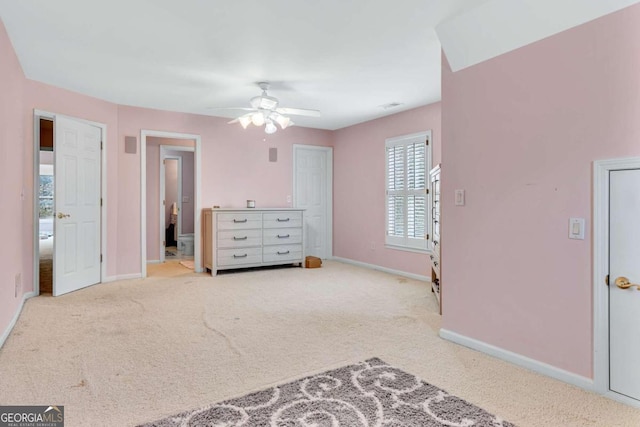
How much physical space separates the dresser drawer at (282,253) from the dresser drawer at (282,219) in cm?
35

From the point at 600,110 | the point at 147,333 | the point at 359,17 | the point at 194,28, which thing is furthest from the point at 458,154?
the point at 147,333

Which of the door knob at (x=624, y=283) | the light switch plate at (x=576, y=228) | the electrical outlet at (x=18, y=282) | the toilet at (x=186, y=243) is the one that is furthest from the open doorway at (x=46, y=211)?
the door knob at (x=624, y=283)

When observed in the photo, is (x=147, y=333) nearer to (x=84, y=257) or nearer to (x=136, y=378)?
(x=136, y=378)

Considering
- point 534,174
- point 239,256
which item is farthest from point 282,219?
point 534,174

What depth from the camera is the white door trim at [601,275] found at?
217cm

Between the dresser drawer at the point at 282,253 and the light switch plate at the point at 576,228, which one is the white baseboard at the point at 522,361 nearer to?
the light switch plate at the point at 576,228

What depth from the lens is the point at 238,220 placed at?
5703 mm

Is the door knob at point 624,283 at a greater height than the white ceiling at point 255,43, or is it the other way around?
the white ceiling at point 255,43

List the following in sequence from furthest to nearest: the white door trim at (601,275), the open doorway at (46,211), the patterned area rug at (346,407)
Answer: the open doorway at (46,211) → the white door trim at (601,275) → the patterned area rug at (346,407)

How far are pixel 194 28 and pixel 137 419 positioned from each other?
2729mm

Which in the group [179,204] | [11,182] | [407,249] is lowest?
[407,249]

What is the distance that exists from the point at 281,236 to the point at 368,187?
1661 mm

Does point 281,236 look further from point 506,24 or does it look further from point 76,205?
point 506,24

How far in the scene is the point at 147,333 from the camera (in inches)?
124
